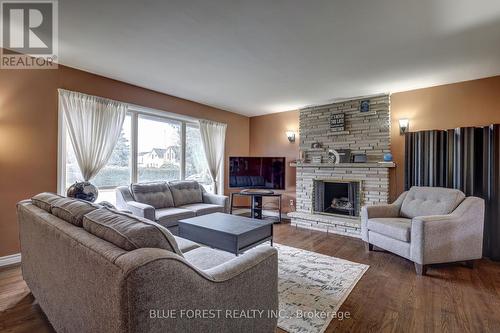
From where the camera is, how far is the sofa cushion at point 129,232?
1089 mm

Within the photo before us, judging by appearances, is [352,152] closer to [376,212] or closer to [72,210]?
[376,212]

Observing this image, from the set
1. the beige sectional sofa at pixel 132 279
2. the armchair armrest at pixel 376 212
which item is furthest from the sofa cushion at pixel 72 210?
the armchair armrest at pixel 376 212

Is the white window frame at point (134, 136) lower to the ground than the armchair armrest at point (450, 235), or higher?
higher

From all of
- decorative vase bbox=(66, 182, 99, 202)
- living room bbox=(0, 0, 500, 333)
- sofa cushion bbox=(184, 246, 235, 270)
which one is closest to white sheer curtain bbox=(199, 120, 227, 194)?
living room bbox=(0, 0, 500, 333)

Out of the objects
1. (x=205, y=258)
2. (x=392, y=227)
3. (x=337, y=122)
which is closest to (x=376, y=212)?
(x=392, y=227)

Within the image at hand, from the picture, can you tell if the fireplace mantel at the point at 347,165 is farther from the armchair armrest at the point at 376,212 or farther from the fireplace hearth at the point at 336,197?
the armchair armrest at the point at 376,212

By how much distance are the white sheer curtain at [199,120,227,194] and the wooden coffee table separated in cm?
219

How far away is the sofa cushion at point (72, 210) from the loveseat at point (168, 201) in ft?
5.29

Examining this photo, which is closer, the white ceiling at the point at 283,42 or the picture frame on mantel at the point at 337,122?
the white ceiling at the point at 283,42

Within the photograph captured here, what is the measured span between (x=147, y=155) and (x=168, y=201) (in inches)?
36.0

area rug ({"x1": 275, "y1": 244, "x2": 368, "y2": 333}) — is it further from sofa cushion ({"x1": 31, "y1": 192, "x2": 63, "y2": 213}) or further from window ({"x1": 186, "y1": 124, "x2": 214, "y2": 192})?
window ({"x1": 186, "y1": 124, "x2": 214, "y2": 192})

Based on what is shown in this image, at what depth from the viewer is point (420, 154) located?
373 cm

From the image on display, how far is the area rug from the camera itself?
1.91 m

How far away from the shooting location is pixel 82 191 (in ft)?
9.51
